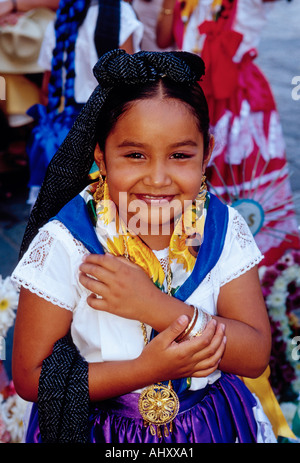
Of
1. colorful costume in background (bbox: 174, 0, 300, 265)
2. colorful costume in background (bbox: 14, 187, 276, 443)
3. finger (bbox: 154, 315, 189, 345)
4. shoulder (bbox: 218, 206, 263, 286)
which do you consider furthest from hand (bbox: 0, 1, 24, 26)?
finger (bbox: 154, 315, 189, 345)

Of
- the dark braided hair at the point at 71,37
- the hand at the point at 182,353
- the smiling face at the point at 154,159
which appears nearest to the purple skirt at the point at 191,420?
the hand at the point at 182,353

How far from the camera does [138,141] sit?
51.8 inches

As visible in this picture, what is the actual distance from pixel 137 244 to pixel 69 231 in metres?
0.20

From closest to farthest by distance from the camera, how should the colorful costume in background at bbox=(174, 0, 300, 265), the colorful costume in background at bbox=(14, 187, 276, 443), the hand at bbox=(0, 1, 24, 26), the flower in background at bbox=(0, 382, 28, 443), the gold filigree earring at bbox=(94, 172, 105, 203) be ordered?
the colorful costume in background at bbox=(14, 187, 276, 443)
the gold filigree earring at bbox=(94, 172, 105, 203)
the flower in background at bbox=(0, 382, 28, 443)
the colorful costume in background at bbox=(174, 0, 300, 265)
the hand at bbox=(0, 1, 24, 26)

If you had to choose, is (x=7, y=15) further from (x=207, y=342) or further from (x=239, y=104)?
(x=207, y=342)

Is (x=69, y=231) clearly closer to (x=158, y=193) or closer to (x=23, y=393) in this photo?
(x=158, y=193)

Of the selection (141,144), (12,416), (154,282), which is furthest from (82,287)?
(12,416)

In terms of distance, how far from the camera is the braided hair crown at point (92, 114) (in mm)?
1323

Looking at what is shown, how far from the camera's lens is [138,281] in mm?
1296

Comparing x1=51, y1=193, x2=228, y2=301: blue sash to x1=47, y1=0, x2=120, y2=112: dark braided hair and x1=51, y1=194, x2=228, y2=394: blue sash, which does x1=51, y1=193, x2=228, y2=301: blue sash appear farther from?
x1=47, y1=0, x2=120, y2=112: dark braided hair

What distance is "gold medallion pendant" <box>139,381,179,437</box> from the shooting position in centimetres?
142

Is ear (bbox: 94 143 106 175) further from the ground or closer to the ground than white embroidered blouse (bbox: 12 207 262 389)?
further from the ground

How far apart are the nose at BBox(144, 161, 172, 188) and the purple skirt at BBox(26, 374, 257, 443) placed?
0.60 meters

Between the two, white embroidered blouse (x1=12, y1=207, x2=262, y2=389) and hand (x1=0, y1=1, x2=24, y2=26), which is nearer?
white embroidered blouse (x1=12, y1=207, x2=262, y2=389)
